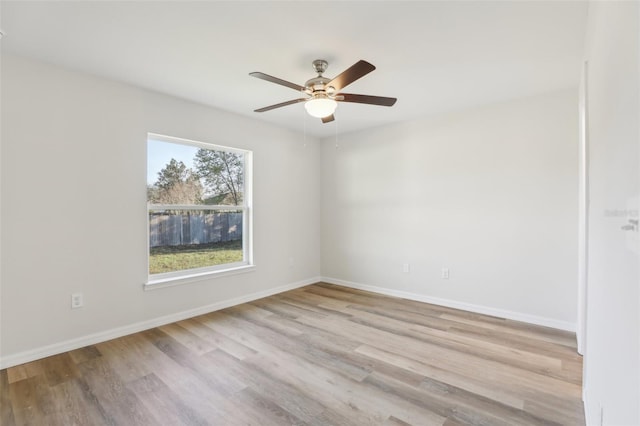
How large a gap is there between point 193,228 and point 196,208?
247 mm

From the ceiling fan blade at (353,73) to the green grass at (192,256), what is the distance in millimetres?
2540

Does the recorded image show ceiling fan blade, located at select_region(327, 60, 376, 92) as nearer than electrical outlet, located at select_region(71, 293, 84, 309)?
Yes

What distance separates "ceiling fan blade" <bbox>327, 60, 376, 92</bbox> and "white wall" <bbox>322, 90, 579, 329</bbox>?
7.03 ft

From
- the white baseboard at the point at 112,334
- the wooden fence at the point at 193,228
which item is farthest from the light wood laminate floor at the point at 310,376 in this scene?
the wooden fence at the point at 193,228

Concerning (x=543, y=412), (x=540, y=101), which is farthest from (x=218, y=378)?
(x=540, y=101)

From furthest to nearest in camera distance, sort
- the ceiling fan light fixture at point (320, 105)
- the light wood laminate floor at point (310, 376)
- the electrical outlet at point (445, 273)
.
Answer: the electrical outlet at point (445, 273)
the ceiling fan light fixture at point (320, 105)
the light wood laminate floor at point (310, 376)

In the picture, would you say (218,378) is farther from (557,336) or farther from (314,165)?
(314,165)

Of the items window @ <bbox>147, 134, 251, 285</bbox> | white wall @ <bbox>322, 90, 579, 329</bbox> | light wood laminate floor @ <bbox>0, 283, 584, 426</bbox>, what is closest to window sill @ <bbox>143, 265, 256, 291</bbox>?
window @ <bbox>147, 134, 251, 285</bbox>

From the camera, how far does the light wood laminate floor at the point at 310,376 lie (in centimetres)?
176

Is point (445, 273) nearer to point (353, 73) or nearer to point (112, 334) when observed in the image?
point (353, 73)

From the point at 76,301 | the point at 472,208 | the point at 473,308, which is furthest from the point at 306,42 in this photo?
the point at 473,308

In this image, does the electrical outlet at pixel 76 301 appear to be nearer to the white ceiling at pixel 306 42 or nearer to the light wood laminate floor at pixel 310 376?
the light wood laminate floor at pixel 310 376

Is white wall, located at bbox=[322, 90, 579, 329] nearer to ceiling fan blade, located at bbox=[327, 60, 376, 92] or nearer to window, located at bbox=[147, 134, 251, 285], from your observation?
window, located at bbox=[147, 134, 251, 285]

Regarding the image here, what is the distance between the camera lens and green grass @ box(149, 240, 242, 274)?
10.7ft
